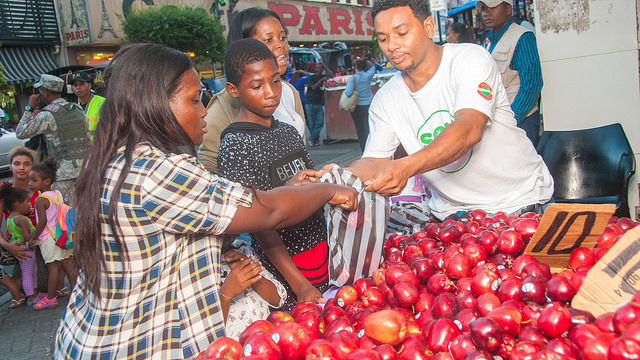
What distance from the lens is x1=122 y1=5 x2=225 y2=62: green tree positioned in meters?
25.3

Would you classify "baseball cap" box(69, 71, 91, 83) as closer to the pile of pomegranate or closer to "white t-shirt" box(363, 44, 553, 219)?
"white t-shirt" box(363, 44, 553, 219)

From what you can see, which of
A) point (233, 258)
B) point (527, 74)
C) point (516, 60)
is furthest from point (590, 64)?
point (233, 258)

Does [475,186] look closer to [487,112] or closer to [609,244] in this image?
[487,112]

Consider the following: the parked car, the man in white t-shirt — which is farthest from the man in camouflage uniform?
the parked car

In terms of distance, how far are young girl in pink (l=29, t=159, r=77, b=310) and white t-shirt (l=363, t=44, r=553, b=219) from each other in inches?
156

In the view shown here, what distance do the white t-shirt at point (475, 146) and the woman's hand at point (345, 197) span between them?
840mm

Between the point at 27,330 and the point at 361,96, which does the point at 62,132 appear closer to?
the point at 27,330

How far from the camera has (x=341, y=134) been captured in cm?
1423

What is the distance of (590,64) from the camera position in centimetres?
452

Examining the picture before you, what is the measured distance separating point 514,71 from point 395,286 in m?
3.63

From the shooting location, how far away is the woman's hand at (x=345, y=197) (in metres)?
2.28

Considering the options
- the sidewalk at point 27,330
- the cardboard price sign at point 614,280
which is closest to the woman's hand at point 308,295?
the cardboard price sign at point 614,280

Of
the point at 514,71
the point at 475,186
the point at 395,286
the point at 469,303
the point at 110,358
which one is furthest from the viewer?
the point at 514,71

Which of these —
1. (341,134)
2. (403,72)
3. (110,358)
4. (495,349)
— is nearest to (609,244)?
(495,349)
